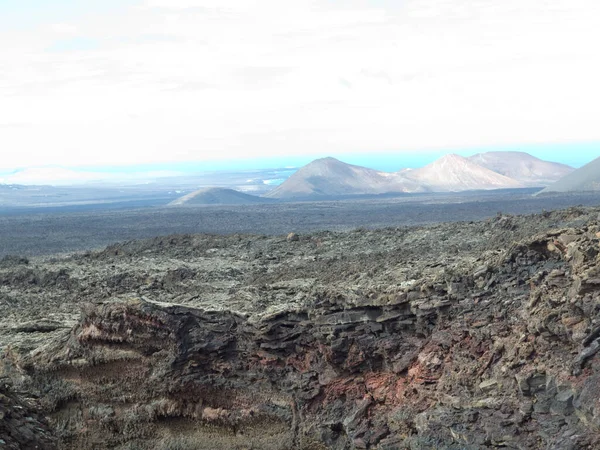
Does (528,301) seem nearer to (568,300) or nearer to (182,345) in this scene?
(568,300)

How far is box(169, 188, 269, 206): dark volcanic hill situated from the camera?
93000mm

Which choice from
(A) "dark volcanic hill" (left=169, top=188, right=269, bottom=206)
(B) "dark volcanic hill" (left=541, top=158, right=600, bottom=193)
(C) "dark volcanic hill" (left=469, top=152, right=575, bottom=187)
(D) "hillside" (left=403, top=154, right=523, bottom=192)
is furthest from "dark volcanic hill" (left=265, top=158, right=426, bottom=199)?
(C) "dark volcanic hill" (left=469, top=152, right=575, bottom=187)

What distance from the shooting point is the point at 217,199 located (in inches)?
3711

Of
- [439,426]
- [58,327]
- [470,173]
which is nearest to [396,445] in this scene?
[439,426]

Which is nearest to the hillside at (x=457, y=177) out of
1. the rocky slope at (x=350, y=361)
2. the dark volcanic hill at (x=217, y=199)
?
the dark volcanic hill at (x=217, y=199)

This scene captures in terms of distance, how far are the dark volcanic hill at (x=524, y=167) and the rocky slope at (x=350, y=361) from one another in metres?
105

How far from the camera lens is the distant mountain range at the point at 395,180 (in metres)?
105

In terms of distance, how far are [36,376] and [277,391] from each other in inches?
195

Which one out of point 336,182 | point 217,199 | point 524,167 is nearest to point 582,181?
point 336,182

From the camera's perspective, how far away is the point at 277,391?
15.2m

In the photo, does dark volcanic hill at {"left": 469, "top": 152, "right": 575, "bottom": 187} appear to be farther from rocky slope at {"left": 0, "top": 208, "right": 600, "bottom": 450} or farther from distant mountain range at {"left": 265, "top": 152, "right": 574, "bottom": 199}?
rocky slope at {"left": 0, "top": 208, "right": 600, "bottom": 450}

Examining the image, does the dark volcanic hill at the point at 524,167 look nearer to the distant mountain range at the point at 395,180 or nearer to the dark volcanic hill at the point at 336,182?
the distant mountain range at the point at 395,180

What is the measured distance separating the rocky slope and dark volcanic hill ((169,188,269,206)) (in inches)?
2919

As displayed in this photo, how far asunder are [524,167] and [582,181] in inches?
1730
